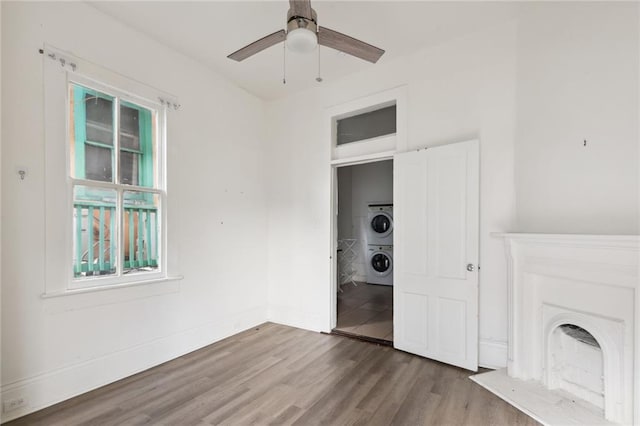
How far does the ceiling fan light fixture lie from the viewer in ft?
5.85

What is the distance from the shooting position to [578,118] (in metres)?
2.26

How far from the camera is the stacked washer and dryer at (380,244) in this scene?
20.4 ft

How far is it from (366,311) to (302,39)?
3783 millimetres

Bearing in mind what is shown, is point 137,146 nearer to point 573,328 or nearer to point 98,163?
point 98,163

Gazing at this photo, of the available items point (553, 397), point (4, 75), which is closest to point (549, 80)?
point (553, 397)

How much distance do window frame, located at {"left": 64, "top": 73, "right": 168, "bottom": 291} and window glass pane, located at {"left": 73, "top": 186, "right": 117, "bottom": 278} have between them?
41 millimetres

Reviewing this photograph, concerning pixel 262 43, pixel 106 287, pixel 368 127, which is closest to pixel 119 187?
pixel 106 287

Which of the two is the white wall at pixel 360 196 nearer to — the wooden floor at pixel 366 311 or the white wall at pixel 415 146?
the wooden floor at pixel 366 311

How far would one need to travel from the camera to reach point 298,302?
394 centimetres

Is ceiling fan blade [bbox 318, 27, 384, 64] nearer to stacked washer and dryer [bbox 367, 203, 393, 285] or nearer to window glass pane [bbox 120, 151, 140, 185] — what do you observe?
window glass pane [bbox 120, 151, 140, 185]

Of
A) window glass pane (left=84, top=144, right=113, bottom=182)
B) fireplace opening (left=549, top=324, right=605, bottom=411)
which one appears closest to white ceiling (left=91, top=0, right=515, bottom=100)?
window glass pane (left=84, top=144, right=113, bottom=182)

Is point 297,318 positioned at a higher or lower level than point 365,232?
lower

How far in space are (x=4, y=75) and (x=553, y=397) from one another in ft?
15.0

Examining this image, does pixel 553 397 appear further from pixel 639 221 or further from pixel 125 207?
pixel 125 207
